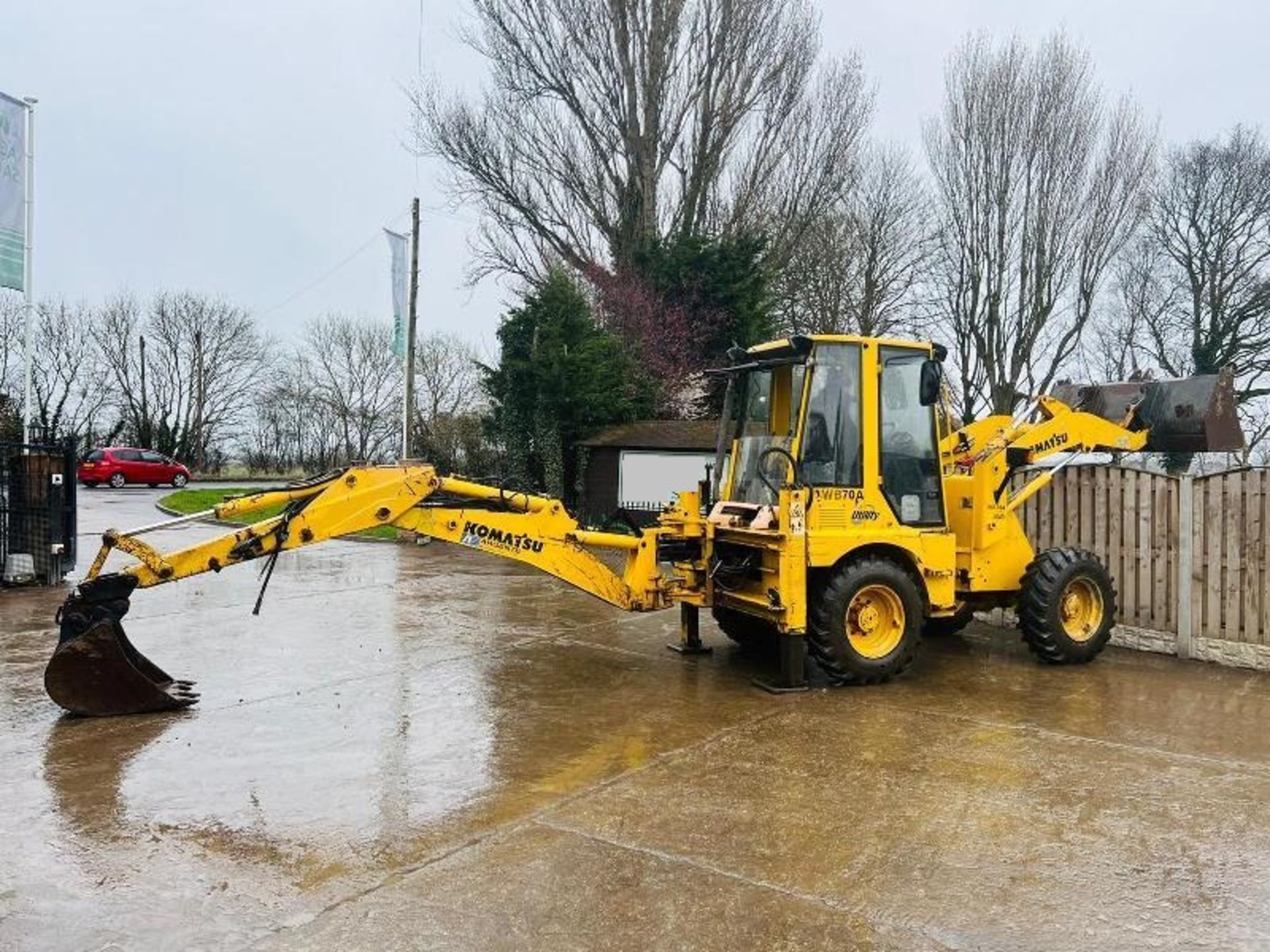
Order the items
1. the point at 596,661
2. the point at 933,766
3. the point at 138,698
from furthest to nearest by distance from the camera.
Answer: the point at 596,661
the point at 138,698
the point at 933,766

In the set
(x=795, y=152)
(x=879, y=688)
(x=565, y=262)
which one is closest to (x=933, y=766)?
(x=879, y=688)

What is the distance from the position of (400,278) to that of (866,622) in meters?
16.7

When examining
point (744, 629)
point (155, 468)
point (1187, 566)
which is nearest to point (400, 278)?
point (744, 629)

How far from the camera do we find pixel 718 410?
2359 centimetres

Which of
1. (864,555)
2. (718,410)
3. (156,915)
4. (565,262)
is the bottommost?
(156,915)

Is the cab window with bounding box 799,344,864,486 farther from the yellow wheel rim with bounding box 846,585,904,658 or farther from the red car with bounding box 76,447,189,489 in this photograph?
the red car with bounding box 76,447,189,489

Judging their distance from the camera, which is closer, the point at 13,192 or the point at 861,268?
the point at 13,192

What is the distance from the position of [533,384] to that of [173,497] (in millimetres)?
12755

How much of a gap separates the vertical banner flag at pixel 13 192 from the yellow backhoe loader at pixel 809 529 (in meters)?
9.98

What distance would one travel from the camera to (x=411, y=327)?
72.0 feet

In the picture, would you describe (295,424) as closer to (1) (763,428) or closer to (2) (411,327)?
(2) (411,327)

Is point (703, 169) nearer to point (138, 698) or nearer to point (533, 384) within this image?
point (533, 384)

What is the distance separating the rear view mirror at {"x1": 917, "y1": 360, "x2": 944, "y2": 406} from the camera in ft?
25.3

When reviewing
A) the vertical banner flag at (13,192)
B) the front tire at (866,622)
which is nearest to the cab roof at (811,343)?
the front tire at (866,622)
